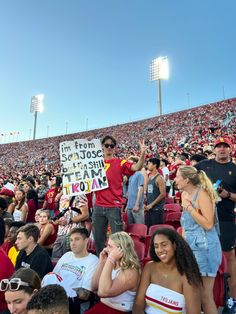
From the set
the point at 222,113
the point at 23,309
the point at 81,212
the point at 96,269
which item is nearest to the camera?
the point at 23,309

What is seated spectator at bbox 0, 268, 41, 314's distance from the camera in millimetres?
2010

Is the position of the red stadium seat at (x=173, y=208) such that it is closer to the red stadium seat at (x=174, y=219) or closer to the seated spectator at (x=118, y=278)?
the red stadium seat at (x=174, y=219)

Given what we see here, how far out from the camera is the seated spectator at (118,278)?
2.31 meters

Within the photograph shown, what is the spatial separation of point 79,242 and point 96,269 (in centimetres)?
37

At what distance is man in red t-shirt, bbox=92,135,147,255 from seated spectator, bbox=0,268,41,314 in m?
1.40

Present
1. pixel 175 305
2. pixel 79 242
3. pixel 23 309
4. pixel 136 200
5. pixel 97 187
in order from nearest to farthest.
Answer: pixel 23 309
pixel 175 305
pixel 79 242
pixel 97 187
pixel 136 200

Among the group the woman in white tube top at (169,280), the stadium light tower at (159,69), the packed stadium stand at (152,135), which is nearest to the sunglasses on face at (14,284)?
the woman in white tube top at (169,280)

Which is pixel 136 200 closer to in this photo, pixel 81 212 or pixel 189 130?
pixel 81 212

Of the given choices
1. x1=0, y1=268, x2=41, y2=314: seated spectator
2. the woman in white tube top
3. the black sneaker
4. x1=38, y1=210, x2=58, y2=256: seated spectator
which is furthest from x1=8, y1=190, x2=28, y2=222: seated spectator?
the black sneaker

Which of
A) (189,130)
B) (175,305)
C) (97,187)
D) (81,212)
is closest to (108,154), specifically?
(97,187)

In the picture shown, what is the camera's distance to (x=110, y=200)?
353cm

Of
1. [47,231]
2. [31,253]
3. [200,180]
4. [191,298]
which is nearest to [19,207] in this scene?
[47,231]

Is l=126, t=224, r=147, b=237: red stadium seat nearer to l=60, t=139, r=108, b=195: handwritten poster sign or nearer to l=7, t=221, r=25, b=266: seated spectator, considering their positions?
l=60, t=139, r=108, b=195: handwritten poster sign

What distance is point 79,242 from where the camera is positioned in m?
3.04
